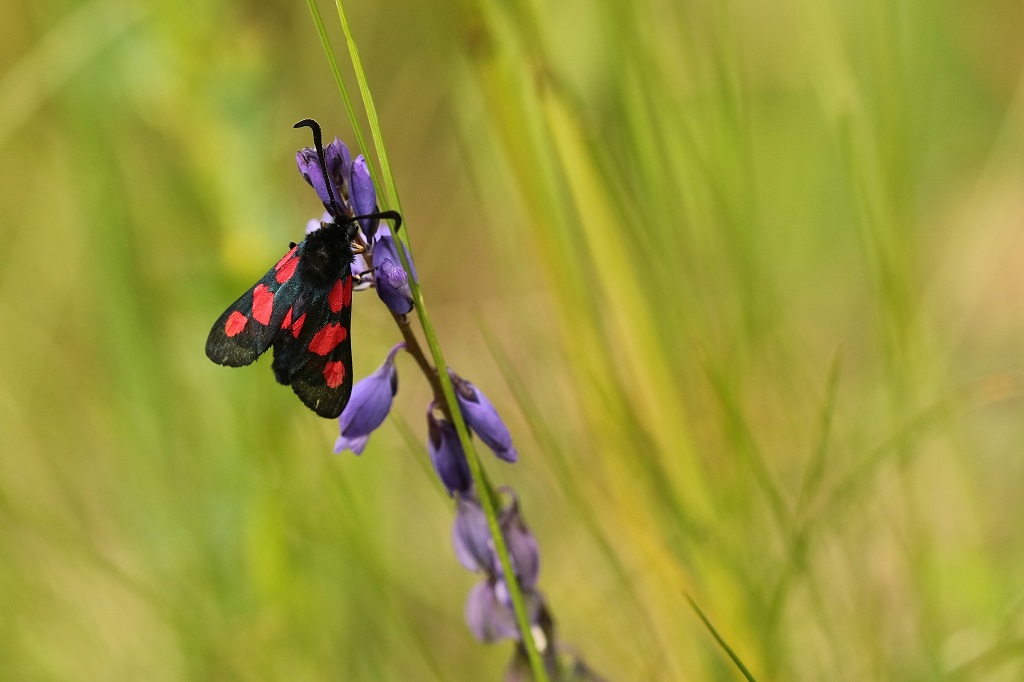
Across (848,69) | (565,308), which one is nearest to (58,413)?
(565,308)

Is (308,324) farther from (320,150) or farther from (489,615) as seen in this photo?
(489,615)

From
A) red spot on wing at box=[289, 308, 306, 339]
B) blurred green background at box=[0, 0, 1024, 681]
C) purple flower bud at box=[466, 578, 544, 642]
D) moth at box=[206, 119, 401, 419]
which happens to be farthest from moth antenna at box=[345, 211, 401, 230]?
purple flower bud at box=[466, 578, 544, 642]

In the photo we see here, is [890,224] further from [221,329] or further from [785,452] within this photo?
[221,329]

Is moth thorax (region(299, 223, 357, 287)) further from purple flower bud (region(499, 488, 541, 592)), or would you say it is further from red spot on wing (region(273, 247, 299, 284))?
purple flower bud (region(499, 488, 541, 592))

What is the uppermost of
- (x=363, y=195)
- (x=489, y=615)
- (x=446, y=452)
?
(x=363, y=195)

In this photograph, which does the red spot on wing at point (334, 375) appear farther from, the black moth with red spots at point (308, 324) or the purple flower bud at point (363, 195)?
the purple flower bud at point (363, 195)

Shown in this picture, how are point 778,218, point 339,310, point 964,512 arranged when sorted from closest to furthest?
1. point 339,310
2. point 964,512
3. point 778,218

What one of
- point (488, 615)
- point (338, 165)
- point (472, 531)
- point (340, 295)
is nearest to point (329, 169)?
point (338, 165)
